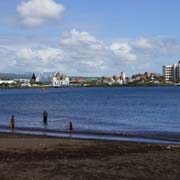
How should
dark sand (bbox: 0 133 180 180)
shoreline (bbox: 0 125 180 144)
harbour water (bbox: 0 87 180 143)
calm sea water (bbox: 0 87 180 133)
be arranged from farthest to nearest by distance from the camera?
calm sea water (bbox: 0 87 180 133), harbour water (bbox: 0 87 180 143), shoreline (bbox: 0 125 180 144), dark sand (bbox: 0 133 180 180)

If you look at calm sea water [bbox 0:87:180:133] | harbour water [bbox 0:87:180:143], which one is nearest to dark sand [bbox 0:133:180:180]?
harbour water [bbox 0:87:180:143]

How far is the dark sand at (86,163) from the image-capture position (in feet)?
56.0

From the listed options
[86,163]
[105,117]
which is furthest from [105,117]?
[86,163]

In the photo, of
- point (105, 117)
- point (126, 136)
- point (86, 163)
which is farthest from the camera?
point (105, 117)

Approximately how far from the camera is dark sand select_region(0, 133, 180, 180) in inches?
672

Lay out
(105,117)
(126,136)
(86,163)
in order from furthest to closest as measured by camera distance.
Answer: (105,117), (126,136), (86,163)

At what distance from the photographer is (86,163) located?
1991cm

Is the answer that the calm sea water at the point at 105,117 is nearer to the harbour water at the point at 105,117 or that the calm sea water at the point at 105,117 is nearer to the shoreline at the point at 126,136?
the harbour water at the point at 105,117

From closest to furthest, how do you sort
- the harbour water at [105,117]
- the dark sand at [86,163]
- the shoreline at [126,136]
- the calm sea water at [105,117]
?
the dark sand at [86,163] < the shoreline at [126,136] < the harbour water at [105,117] < the calm sea water at [105,117]

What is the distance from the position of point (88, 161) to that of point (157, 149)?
6934 millimetres

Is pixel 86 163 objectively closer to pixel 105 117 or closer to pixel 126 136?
pixel 126 136

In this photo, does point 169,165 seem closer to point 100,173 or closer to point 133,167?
point 133,167

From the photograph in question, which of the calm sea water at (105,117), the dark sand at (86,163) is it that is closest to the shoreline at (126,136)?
the calm sea water at (105,117)

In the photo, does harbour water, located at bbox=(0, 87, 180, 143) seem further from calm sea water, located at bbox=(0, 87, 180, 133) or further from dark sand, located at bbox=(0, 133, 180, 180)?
dark sand, located at bbox=(0, 133, 180, 180)
